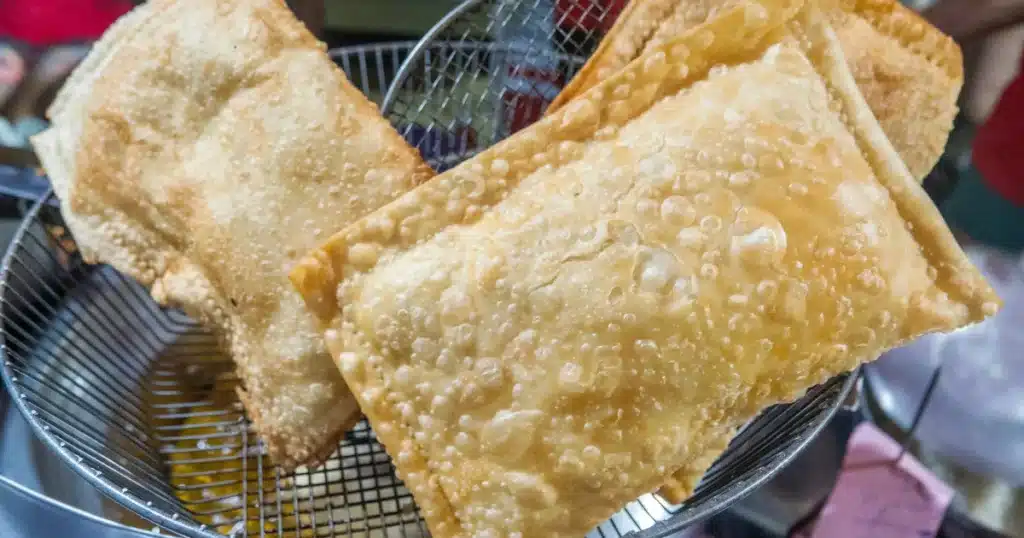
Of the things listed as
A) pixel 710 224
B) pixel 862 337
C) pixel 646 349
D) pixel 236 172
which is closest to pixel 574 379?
pixel 646 349

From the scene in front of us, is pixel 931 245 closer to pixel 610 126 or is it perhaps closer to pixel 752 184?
pixel 752 184

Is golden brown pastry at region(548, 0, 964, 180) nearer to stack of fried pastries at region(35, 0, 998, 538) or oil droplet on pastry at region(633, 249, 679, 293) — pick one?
stack of fried pastries at region(35, 0, 998, 538)

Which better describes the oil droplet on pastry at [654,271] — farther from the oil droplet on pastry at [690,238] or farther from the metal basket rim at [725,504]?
the metal basket rim at [725,504]

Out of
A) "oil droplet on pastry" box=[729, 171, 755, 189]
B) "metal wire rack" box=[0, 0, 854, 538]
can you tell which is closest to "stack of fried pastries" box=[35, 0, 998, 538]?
"oil droplet on pastry" box=[729, 171, 755, 189]

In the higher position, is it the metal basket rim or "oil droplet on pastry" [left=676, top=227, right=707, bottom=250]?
"oil droplet on pastry" [left=676, top=227, right=707, bottom=250]

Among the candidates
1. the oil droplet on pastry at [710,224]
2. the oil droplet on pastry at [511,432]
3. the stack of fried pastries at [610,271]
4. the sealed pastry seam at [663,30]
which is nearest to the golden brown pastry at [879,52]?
the sealed pastry seam at [663,30]

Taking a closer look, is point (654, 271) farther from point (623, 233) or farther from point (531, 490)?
point (531, 490)
